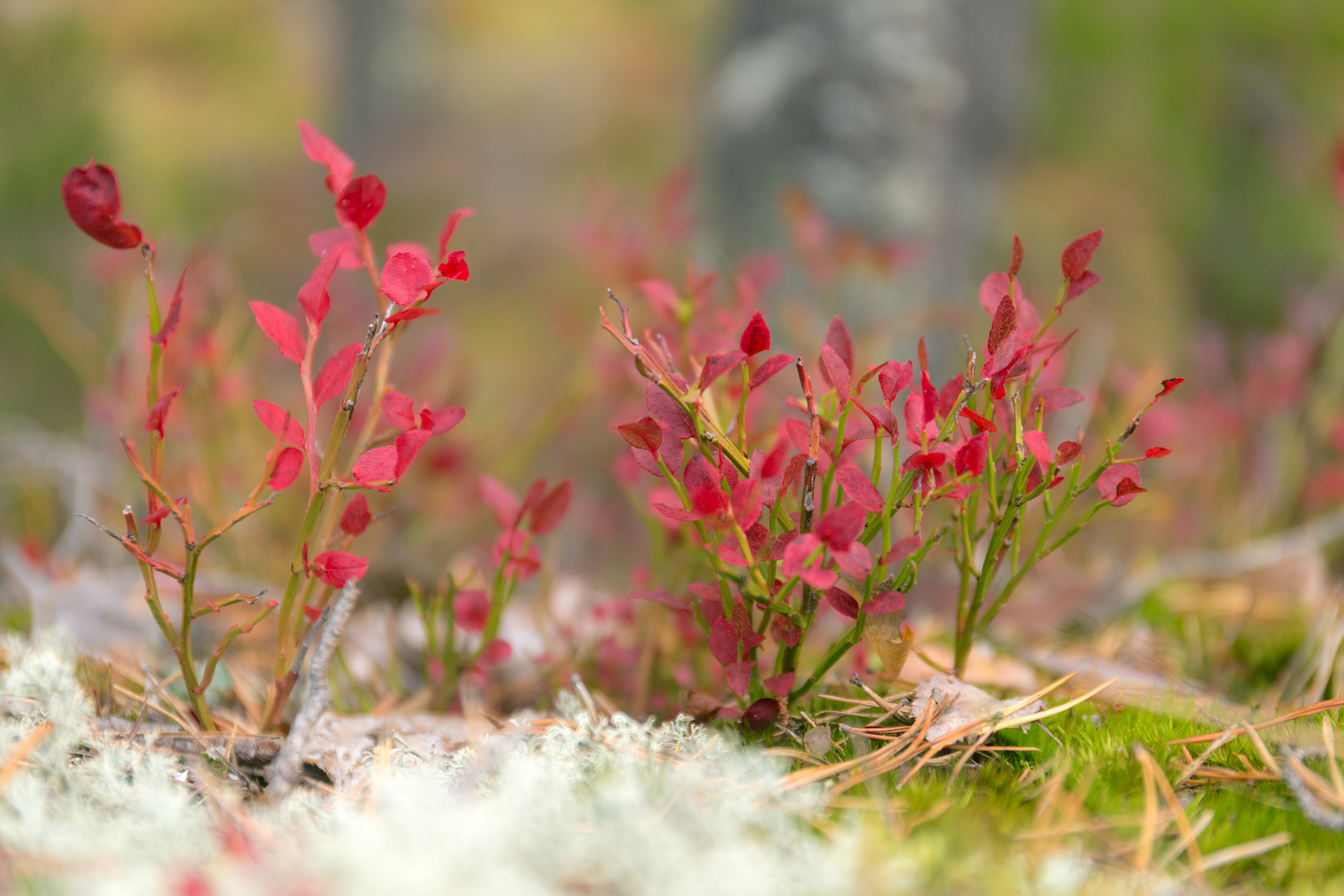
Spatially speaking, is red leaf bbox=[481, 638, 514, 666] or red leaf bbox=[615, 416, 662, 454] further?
red leaf bbox=[481, 638, 514, 666]

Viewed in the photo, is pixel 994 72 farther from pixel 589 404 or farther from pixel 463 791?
pixel 463 791

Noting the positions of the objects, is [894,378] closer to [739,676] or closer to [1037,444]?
[1037,444]

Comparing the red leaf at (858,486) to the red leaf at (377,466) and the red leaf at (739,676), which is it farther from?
the red leaf at (377,466)

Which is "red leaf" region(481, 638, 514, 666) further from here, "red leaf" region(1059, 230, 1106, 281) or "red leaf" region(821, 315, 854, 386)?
"red leaf" region(1059, 230, 1106, 281)

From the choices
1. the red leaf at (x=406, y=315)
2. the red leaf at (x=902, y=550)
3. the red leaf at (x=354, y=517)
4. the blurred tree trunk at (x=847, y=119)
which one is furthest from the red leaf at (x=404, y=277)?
the blurred tree trunk at (x=847, y=119)

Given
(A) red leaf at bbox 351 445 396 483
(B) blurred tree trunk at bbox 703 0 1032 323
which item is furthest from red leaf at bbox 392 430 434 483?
(B) blurred tree trunk at bbox 703 0 1032 323
